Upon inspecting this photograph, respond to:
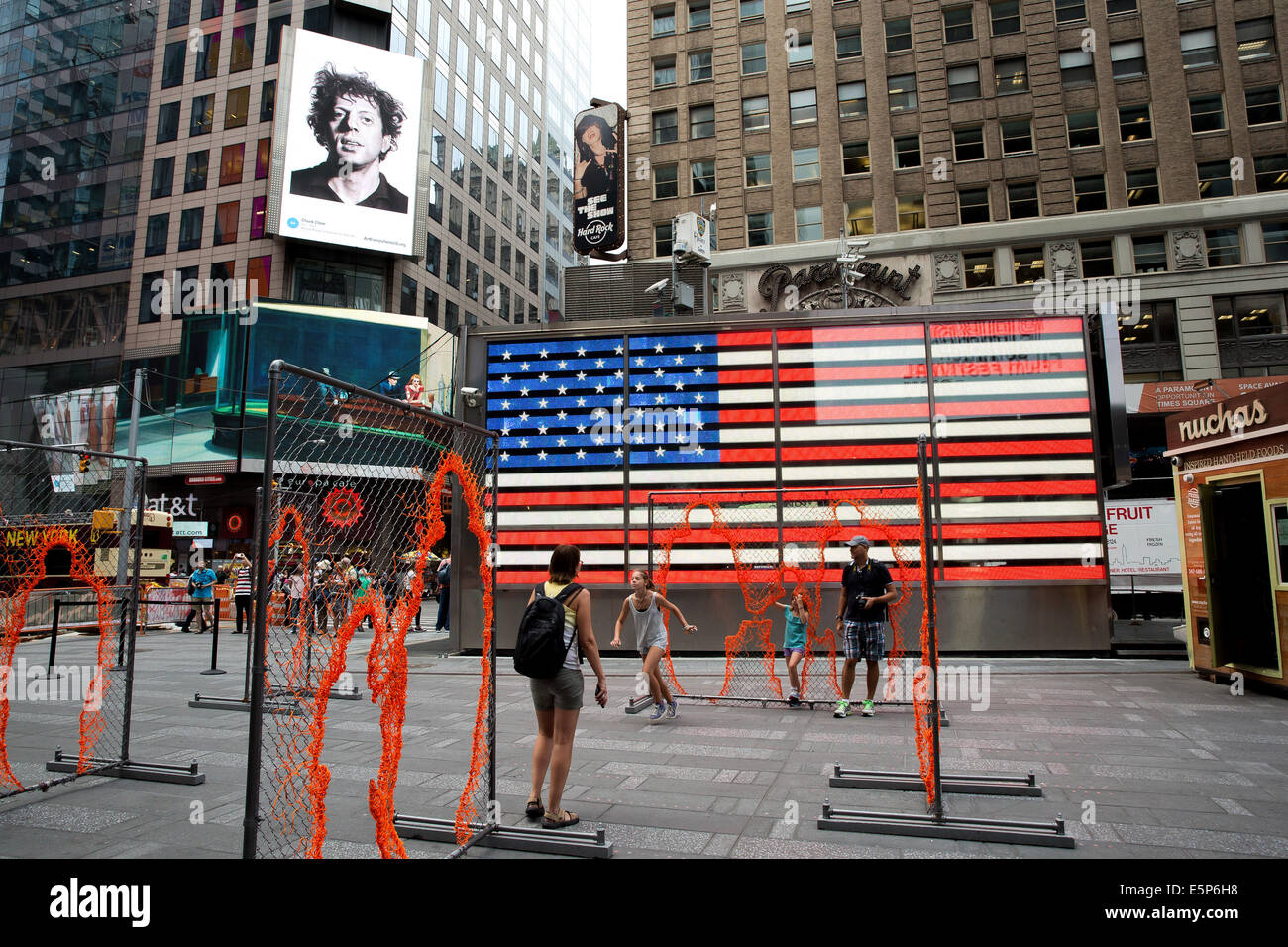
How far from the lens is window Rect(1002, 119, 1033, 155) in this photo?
3181cm

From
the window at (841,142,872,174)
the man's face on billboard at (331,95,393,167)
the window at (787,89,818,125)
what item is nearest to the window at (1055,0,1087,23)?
the window at (841,142,872,174)

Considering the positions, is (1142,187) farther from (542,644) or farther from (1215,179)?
(542,644)

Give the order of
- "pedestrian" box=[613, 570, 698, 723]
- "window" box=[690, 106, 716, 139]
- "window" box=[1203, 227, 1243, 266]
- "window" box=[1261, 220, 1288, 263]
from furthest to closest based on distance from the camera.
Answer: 1. "window" box=[690, 106, 716, 139]
2. "window" box=[1203, 227, 1243, 266]
3. "window" box=[1261, 220, 1288, 263]
4. "pedestrian" box=[613, 570, 698, 723]

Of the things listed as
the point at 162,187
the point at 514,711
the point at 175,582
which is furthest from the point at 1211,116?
the point at 162,187

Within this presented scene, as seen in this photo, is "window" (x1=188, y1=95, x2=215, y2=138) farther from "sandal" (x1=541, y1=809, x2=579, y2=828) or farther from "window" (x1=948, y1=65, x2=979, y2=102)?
"sandal" (x1=541, y1=809, x2=579, y2=828)

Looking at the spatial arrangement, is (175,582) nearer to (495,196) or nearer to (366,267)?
(366,267)

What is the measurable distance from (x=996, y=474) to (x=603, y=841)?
11556 mm

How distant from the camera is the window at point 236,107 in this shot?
4216 cm

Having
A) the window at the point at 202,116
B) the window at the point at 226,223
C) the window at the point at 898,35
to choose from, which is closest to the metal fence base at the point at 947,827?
the window at the point at 898,35

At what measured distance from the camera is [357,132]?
133 ft

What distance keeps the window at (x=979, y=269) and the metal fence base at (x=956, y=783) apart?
2860 cm

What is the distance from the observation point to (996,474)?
14.1 metres

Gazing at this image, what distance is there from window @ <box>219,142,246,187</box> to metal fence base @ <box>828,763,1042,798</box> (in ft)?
150

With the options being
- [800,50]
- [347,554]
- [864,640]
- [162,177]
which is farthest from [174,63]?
[864,640]
